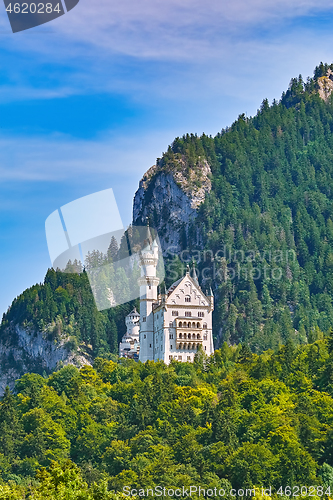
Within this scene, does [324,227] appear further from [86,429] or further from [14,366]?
[86,429]

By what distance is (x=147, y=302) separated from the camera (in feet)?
447

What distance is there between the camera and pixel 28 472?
101m

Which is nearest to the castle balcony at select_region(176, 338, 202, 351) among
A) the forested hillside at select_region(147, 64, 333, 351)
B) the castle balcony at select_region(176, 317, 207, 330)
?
the castle balcony at select_region(176, 317, 207, 330)

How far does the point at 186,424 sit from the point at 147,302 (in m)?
34.2

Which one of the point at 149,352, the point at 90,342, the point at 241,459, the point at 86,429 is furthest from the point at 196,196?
the point at 241,459

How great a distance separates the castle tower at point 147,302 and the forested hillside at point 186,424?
786cm

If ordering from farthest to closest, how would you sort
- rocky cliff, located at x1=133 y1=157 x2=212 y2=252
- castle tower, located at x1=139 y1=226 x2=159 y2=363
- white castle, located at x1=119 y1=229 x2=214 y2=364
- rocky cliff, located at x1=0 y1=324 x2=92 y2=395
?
rocky cliff, located at x1=133 y1=157 x2=212 y2=252 < rocky cliff, located at x1=0 y1=324 x2=92 y2=395 < castle tower, located at x1=139 y1=226 x2=159 y2=363 < white castle, located at x1=119 y1=229 x2=214 y2=364

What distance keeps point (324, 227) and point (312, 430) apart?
348 feet

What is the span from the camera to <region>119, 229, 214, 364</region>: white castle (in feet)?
426

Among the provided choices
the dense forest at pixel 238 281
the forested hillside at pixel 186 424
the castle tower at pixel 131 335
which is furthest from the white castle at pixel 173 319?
the dense forest at pixel 238 281

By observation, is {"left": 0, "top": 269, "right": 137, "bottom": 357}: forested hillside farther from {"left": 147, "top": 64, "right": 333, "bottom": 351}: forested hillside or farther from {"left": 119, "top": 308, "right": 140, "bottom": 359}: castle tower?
{"left": 147, "top": 64, "right": 333, "bottom": 351}: forested hillside

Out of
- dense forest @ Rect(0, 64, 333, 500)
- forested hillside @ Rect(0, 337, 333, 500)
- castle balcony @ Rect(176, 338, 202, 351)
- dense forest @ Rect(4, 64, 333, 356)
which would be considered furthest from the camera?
dense forest @ Rect(4, 64, 333, 356)

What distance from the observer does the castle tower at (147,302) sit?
134625mm

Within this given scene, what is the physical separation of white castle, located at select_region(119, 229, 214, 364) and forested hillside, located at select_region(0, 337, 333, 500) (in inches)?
198
